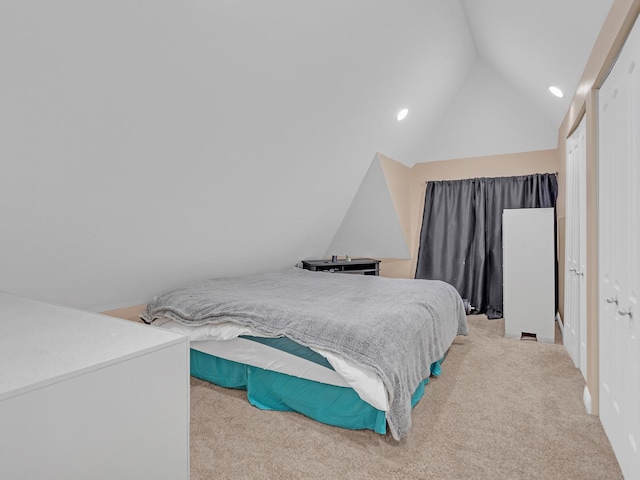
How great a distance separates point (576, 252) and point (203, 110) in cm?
293

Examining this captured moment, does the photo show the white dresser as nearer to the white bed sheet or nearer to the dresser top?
the dresser top

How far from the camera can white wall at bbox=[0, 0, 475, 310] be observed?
1.55 m

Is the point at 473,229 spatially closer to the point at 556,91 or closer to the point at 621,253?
the point at 556,91

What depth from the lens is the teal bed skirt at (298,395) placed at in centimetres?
197

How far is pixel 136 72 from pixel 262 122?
0.92 metres

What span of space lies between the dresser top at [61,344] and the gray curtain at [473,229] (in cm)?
442

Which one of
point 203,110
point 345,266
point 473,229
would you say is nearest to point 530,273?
point 473,229

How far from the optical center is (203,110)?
2.11 m

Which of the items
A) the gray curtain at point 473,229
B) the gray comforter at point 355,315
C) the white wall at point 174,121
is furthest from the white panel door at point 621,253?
the gray curtain at point 473,229

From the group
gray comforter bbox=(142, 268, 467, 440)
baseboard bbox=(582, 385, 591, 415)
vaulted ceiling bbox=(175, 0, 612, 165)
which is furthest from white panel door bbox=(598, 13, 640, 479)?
gray comforter bbox=(142, 268, 467, 440)

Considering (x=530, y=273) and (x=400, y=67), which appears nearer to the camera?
(x=400, y=67)

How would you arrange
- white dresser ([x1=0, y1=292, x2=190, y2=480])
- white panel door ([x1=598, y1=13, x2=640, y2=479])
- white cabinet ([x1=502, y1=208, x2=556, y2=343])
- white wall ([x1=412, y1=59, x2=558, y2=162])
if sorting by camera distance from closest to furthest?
white dresser ([x1=0, y1=292, x2=190, y2=480]) < white panel door ([x1=598, y1=13, x2=640, y2=479]) < white cabinet ([x1=502, y1=208, x2=556, y2=343]) < white wall ([x1=412, y1=59, x2=558, y2=162])

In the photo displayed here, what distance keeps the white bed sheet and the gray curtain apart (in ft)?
10.8

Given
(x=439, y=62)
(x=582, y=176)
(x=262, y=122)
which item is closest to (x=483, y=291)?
(x=582, y=176)
